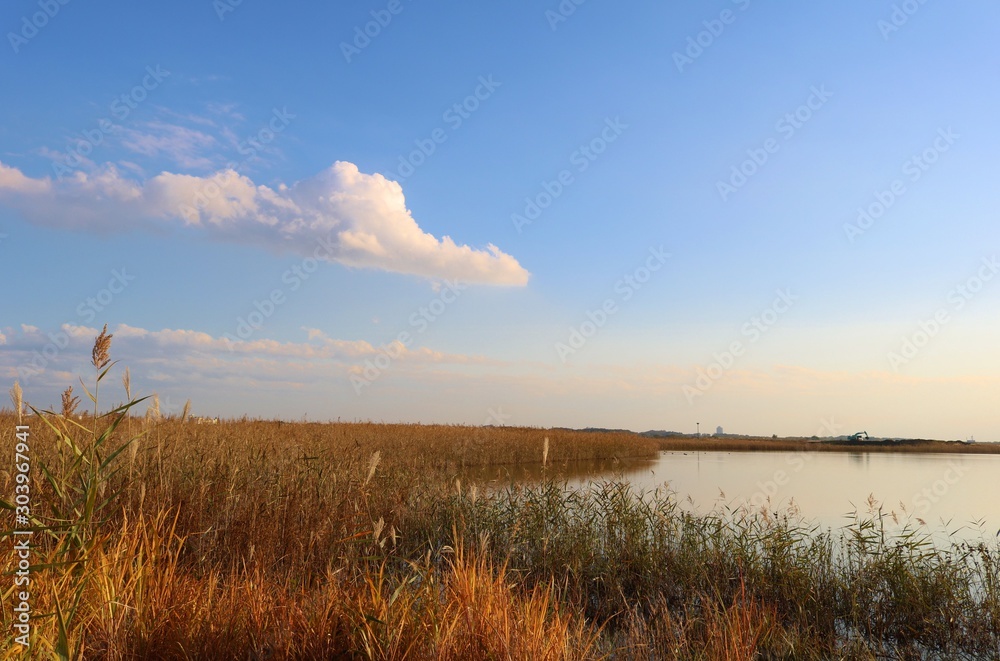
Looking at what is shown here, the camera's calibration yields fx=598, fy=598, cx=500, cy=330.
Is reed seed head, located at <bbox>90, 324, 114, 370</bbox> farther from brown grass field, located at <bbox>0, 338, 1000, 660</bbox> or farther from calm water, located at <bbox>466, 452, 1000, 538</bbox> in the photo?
calm water, located at <bbox>466, 452, 1000, 538</bbox>

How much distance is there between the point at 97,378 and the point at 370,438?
1424 centimetres

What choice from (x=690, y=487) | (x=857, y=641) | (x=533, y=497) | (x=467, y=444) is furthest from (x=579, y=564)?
(x=467, y=444)

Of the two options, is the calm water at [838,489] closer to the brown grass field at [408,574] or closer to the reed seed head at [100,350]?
the brown grass field at [408,574]

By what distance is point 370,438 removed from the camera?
17375 mm

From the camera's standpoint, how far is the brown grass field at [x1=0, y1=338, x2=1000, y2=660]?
9.45ft

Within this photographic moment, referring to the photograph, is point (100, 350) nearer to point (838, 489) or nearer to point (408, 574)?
point (408, 574)

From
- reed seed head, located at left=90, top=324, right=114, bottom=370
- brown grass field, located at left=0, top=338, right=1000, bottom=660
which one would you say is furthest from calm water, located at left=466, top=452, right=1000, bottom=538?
reed seed head, located at left=90, top=324, right=114, bottom=370

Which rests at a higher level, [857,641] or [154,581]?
[154,581]

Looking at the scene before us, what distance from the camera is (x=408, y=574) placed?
5766 mm

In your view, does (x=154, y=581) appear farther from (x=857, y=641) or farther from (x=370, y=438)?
(x=370, y=438)

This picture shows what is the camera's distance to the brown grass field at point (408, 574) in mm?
2879

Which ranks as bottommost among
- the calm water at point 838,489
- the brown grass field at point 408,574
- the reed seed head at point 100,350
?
the calm water at point 838,489

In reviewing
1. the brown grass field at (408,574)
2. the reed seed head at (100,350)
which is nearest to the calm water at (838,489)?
the brown grass field at (408,574)

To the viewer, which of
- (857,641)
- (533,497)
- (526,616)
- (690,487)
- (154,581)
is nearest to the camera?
(526,616)
